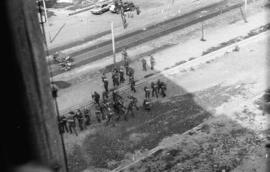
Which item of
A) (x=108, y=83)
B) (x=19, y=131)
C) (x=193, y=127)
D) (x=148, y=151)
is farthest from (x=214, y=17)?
(x=19, y=131)

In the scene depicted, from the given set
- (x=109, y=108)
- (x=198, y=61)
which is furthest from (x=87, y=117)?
(x=198, y=61)

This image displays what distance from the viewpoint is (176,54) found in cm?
3712

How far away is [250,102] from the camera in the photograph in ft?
89.6

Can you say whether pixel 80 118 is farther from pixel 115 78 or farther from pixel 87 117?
pixel 115 78

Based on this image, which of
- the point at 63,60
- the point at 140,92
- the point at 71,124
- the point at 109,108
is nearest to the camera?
the point at 71,124

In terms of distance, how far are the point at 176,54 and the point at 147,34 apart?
693 centimetres

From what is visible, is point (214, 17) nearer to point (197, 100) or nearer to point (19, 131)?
point (197, 100)

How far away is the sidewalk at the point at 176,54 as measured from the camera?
30.6 m

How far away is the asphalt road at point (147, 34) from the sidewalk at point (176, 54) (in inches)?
104

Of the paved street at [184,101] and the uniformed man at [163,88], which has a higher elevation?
the uniformed man at [163,88]

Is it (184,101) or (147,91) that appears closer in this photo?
(184,101)

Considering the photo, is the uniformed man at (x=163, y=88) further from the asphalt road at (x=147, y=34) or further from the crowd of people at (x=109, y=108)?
the asphalt road at (x=147, y=34)

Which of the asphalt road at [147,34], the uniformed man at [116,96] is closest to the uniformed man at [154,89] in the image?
the uniformed man at [116,96]

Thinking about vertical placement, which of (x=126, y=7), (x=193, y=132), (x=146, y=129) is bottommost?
(x=146, y=129)
